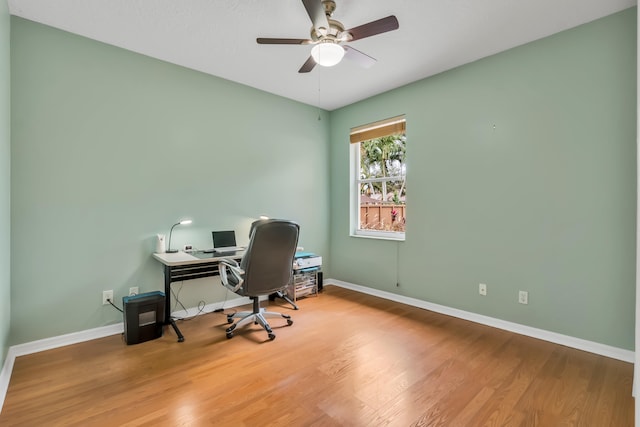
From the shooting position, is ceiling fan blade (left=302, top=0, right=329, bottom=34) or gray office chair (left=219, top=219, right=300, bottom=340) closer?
ceiling fan blade (left=302, top=0, right=329, bottom=34)

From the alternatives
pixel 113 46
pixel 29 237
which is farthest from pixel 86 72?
pixel 29 237

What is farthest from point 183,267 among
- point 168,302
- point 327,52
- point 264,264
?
point 327,52

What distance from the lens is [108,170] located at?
110 inches

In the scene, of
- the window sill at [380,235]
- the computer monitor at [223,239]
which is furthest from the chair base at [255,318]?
the window sill at [380,235]

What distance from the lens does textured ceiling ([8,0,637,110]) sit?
2.26m

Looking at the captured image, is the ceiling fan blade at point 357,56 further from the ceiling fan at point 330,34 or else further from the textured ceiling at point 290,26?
A: the textured ceiling at point 290,26

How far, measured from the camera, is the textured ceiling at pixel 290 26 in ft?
7.40

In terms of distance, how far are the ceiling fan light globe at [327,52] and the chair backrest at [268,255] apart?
1.32m

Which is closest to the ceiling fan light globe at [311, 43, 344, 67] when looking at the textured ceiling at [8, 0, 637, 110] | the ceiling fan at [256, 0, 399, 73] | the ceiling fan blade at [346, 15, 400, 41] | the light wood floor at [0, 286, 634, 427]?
the ceiling fan at [256, 0, 399, 73]

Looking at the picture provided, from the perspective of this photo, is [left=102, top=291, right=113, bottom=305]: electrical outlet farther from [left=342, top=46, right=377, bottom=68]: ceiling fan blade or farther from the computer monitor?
[left=342, top=46, right=377, bottom=68]: ceiling fan blade

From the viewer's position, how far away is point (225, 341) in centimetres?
269

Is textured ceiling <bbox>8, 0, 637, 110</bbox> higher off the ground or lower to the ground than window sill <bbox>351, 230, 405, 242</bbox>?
higher

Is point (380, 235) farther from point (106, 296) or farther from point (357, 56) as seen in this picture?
point (106, 296)

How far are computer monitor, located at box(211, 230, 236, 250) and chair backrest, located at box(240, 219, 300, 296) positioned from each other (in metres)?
0.80
